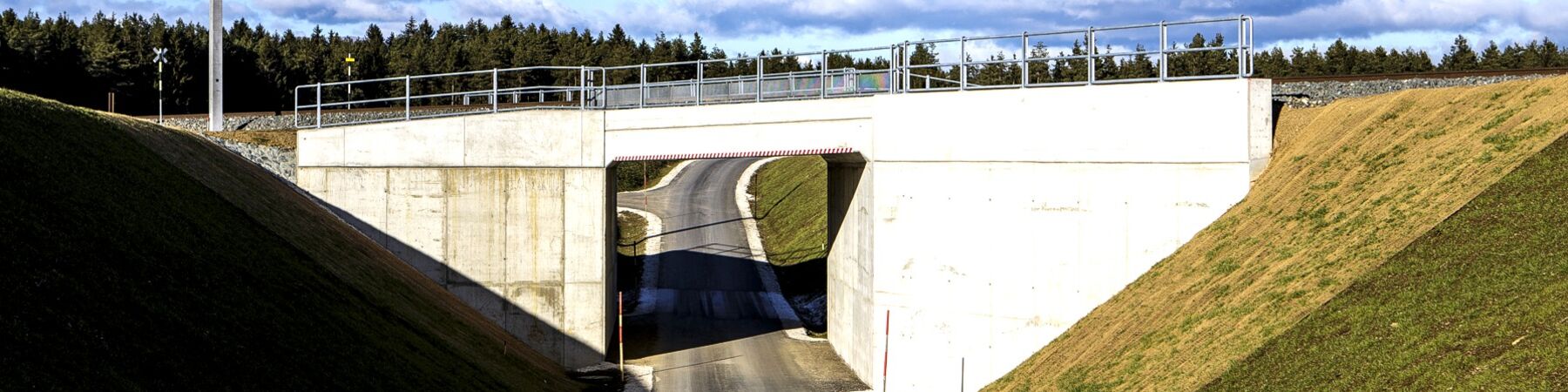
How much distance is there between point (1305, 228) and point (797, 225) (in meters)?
43.0

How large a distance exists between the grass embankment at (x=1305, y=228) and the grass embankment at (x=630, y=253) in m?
22.6

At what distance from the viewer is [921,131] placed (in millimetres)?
29453

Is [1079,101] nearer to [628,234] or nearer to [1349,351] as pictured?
[1349,351]

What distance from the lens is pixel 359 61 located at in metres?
107

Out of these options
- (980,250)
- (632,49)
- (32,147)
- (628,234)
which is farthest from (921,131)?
(632,49)

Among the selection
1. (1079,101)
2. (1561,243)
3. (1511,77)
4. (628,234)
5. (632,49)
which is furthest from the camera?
(632,49)

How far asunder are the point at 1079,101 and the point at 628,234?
41342 mm

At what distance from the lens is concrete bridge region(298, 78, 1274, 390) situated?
89.9 feet

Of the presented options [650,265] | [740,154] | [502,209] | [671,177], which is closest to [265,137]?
[502,209]

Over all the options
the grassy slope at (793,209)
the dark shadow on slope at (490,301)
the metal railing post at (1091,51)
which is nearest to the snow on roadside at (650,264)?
the grassy slope at (793,209)

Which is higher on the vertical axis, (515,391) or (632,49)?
(632,49)

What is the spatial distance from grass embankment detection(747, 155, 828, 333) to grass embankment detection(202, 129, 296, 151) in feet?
54.0

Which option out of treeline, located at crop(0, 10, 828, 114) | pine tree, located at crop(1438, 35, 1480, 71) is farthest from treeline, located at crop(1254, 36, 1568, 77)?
treeline, located at crop(0, 10, 828, 114)

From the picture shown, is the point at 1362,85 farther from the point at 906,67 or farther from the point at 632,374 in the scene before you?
the point at 632,374
